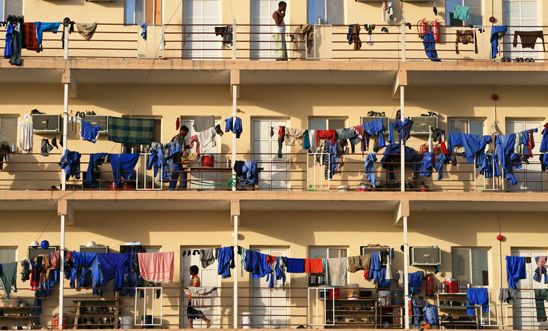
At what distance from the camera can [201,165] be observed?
4241 cm

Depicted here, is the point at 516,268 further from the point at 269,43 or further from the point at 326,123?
the point at 269,43

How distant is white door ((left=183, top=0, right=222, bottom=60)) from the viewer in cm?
4388

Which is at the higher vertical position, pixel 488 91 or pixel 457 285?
pixel 488 91

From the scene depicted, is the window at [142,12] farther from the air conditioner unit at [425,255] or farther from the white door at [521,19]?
the white door at [521,19]

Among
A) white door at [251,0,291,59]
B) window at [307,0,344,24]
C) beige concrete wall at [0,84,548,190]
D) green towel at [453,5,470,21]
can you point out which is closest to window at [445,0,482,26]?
green towel at [453,5,470,21]

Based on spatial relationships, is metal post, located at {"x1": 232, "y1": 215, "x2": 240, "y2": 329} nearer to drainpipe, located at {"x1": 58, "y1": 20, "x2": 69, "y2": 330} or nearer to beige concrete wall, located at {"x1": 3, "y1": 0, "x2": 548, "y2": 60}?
drainpipe, located at {"x1": 58, "y1": 20, "x2": 69, "y2": 330}

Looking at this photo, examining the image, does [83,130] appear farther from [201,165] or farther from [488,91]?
[488,91]

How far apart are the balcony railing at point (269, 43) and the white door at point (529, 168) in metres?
1.66

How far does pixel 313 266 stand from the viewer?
41.2 meters

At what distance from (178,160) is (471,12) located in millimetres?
8713

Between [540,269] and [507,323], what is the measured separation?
1567mm

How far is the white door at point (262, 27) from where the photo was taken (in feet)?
143

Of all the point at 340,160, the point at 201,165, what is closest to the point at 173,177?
the point at 201,165

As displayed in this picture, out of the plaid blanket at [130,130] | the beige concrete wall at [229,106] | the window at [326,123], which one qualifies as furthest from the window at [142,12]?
the window at [326,123]
